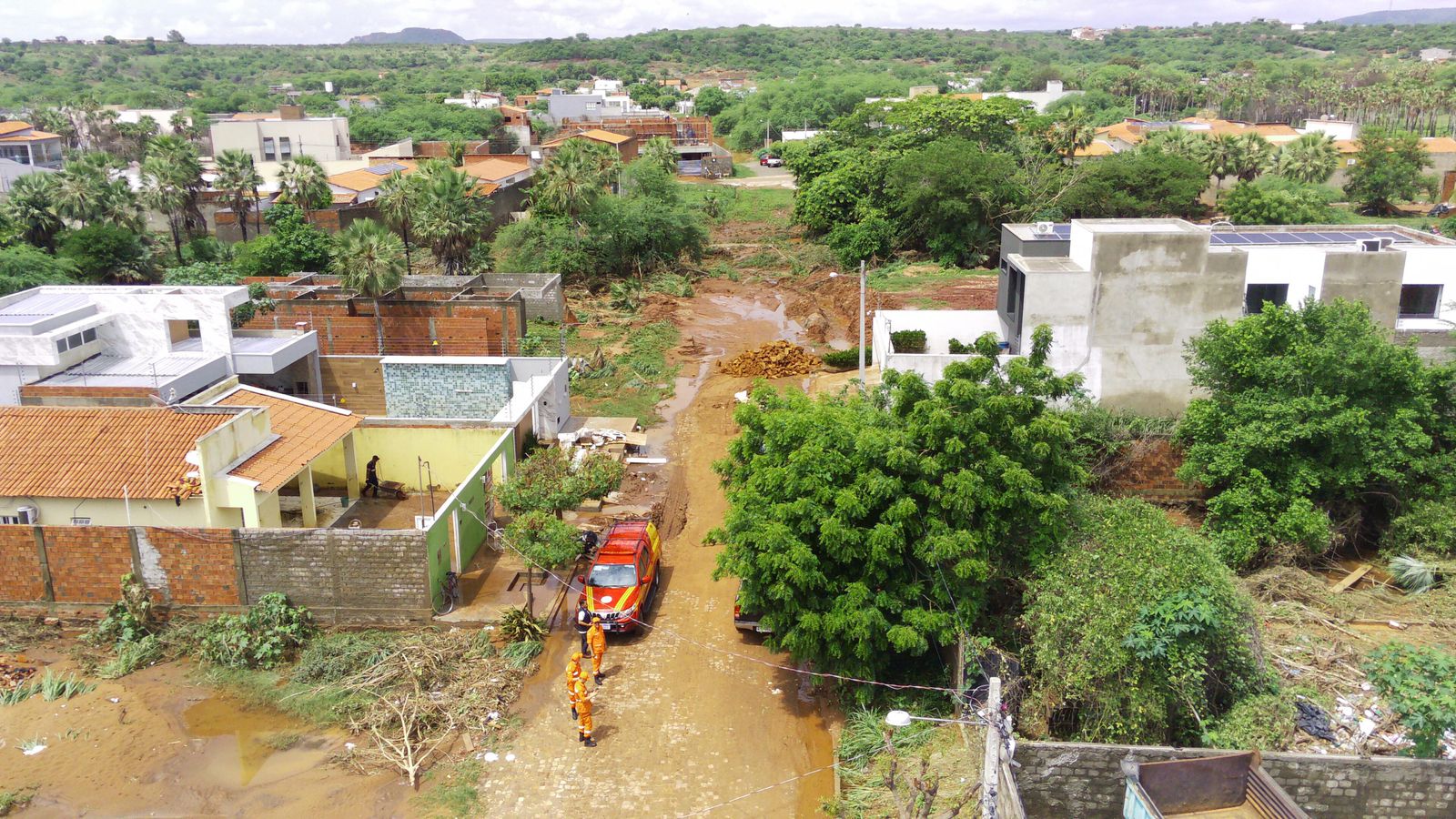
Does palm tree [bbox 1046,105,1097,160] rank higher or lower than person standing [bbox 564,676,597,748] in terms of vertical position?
higher

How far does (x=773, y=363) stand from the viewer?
34.2 m

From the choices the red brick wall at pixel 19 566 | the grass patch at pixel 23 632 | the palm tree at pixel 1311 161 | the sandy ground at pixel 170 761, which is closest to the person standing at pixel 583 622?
the sandy ground at pixel 170 761

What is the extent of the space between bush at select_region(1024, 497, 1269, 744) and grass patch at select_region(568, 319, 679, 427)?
16.6m

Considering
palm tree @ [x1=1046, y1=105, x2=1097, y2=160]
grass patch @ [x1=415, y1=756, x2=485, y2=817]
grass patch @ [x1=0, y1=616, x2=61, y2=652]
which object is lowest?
grass patch @ [x1=415, y1=756, x2=485, y2=817]

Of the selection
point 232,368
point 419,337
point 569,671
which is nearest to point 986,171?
point 419,337

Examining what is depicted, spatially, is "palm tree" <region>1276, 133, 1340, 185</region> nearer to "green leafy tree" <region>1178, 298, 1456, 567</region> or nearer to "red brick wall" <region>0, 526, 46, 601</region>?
"green leafy tree" <region>1178, 298, 1456, 567</region>

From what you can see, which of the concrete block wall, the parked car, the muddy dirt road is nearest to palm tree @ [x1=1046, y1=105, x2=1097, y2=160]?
the concrete block wall

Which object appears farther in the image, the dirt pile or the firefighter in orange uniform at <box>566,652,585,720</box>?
the dirt pile

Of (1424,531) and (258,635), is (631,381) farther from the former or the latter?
(1424,531)

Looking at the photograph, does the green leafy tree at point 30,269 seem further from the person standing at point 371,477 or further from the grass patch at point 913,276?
the grass patch at point 913,276

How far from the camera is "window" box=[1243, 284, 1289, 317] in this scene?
24.8 meters

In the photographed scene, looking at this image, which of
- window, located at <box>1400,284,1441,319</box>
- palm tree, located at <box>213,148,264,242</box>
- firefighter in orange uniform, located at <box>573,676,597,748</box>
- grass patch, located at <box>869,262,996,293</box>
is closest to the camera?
firefighter in orange uniform, located at <box>573,676,597,748</box>

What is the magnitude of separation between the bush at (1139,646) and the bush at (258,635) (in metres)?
12.0

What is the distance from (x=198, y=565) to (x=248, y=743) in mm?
3992
